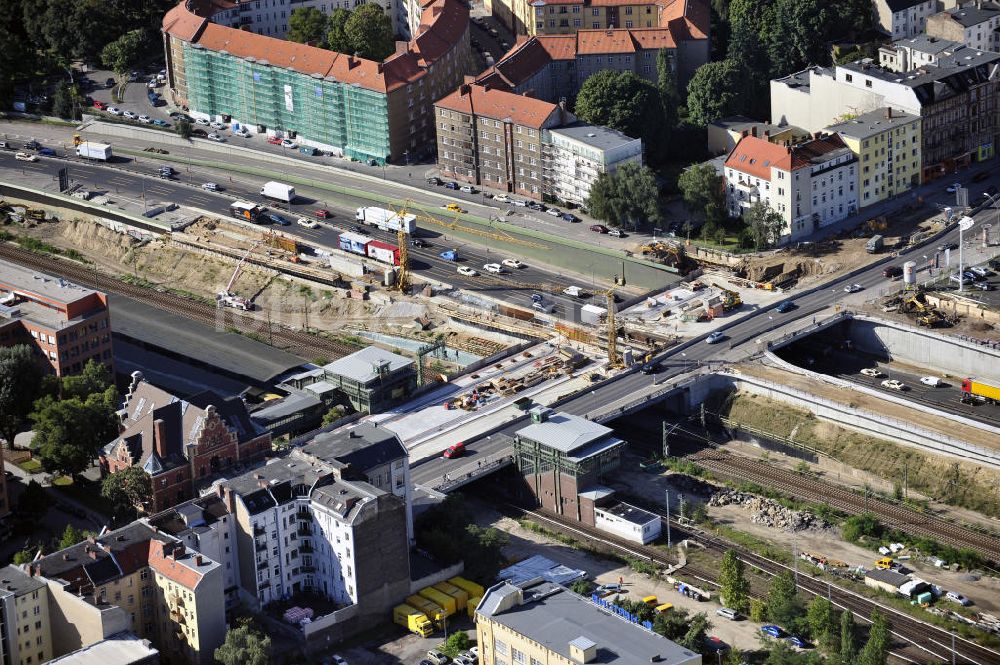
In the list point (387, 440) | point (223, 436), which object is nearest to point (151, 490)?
point (223, 436)

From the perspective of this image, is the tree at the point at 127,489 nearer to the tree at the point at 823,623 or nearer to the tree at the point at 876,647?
the tree at the point at 823,623

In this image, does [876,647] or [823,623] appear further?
[823,623]

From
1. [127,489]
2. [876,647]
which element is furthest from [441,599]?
[876,647]

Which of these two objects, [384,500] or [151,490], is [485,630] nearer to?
[384,500]

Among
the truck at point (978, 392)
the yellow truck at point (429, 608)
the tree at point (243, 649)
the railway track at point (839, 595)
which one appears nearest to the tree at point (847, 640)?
the railway track at point (839, 595)

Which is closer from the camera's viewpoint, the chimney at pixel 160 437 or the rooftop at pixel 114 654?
the rooftop at pixel 114 654

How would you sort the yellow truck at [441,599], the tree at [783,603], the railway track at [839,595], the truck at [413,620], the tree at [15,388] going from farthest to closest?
the tree at [15,388] < the yellow truck at [441,599] < the truck at [413,620] < the tree at [783,603] < the railway track at [839,595]

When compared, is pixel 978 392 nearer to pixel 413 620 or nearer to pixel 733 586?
pixel 733 586
